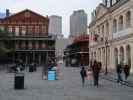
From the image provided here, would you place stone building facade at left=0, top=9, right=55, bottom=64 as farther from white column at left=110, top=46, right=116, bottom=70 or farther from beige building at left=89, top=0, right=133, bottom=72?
white column at left=110, top=46, right=116, bottom=70

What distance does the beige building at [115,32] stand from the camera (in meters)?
44.8

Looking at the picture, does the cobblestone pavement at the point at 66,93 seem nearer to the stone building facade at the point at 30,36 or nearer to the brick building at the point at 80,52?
the brick building at the point at 80,52

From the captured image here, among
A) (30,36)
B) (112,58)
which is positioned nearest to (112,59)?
(112,58)

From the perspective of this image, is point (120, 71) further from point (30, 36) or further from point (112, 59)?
point (30, 36)

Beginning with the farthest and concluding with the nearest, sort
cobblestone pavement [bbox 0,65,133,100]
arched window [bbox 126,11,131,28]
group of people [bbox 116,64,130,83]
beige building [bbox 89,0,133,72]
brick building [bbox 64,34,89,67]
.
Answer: brick building [bbox 64,34,89,67]
arched window [bbox 126,11,131,28]
beige building [bbox 89,0,133,72]
group of people [bbox 116,64,130,83]
cobblestone pavement [bbox 0,65,133,100]

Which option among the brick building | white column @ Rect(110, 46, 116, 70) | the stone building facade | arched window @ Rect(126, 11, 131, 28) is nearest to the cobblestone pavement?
arched window @ Rect(126, 11, 131, 28)

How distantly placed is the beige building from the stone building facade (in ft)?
124

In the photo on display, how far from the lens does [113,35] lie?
175ft

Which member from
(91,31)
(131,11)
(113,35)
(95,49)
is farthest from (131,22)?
(91,31)

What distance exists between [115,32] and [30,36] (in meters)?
55.7

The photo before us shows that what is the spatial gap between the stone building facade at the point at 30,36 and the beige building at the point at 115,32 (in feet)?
124

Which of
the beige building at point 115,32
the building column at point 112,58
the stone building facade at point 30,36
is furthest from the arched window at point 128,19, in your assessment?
the stone building facade at point 30,36

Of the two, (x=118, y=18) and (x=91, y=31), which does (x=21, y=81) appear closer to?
(x=118, y=18)

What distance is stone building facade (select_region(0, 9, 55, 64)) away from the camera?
105 m
